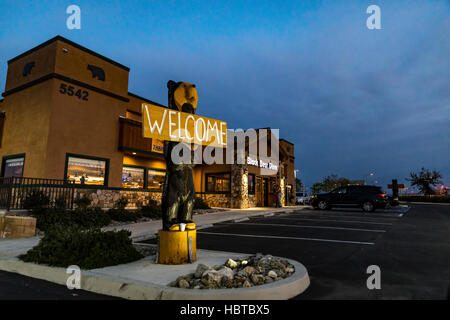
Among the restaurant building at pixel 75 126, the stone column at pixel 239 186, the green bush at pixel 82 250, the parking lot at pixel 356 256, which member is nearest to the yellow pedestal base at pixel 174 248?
the green bush at pixel 82 250

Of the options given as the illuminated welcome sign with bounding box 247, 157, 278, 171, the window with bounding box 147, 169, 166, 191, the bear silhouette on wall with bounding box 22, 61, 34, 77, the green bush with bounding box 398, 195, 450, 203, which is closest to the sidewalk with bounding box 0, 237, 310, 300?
the bear silhouette on wall with bounding box 22, 61, 34, 77

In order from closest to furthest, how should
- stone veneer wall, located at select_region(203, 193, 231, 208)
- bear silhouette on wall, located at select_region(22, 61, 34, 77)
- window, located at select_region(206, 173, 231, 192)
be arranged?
bear silhouette on wall, located at select_region(22, 61, 34, 77)
stone veneer wall, located at select_region(203, 193, 231, 208)
window, located at select_region(206, 173, 231, 192)

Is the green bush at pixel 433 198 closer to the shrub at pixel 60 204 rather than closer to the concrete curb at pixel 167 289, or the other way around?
the concrete curb at pixel 167 289

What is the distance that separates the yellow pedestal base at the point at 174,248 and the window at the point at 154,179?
42.3 feet

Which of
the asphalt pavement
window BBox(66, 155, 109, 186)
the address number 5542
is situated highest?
the address number 5542

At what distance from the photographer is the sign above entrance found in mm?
4711

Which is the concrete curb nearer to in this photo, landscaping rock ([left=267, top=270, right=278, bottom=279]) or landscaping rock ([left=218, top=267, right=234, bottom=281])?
landscaping rock ([left=267, top=270, right=278, bottom=279])

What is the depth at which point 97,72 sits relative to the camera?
1397cm

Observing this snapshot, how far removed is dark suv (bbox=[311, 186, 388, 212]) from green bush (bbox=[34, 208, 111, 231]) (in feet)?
52.5

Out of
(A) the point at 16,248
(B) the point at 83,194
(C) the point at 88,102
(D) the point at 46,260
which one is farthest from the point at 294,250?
(C) the point at 88,102

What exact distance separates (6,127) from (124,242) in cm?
1359

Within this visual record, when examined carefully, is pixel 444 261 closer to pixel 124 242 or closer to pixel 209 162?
pixel 124 242

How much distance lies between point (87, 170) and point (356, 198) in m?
17.5
